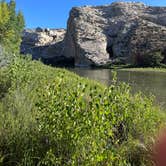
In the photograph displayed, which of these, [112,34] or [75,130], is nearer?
[75,130]

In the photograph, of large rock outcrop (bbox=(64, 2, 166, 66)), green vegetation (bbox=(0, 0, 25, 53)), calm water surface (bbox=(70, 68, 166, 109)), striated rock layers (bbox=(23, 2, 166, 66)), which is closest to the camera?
calm water surface (bbox=(70, 68, 166, 109))

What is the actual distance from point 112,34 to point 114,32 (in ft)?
2.76

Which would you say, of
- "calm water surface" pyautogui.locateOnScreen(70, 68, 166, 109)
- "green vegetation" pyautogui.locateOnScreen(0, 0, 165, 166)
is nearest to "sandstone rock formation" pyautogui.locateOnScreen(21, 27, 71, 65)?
"calm water surface" pyautogui.locateOnScreen(70, 68, 166, 109)

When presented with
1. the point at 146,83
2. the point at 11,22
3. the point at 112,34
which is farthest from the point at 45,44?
the point at 146,83

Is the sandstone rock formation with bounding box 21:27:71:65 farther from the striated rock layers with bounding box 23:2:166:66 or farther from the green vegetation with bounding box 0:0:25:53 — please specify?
the green vegetation with bounding box 0:0:25:53

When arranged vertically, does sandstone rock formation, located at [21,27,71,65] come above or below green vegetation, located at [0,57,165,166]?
above

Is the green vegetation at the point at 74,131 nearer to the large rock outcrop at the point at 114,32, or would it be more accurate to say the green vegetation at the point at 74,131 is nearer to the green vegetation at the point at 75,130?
the green vegetation at the point at 75,130

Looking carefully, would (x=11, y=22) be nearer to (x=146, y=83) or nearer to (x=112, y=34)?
(x=146, y=83)

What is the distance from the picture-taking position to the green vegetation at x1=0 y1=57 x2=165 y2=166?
5840 mm

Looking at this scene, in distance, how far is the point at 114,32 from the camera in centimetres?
12319

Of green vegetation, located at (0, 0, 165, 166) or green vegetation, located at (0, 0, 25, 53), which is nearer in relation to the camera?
green vegetation, located at (0, 0, 165, 166)

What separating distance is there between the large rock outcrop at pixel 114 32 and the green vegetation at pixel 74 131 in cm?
8824

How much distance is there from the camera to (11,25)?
208 ft

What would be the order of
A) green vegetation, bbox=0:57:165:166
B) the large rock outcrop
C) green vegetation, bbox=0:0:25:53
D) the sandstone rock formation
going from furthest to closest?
1. the sandstone rock formation
2. the large rock outcrop
3. green vegetation, bbox=0:0:25:53
4. green vegetation, bbox=0:57:165:166
